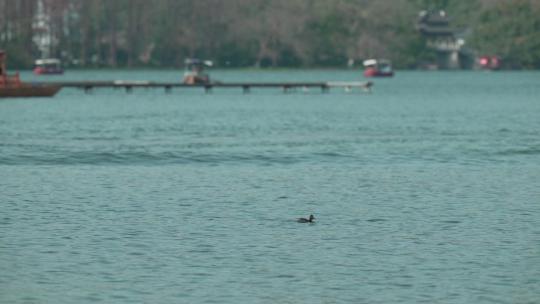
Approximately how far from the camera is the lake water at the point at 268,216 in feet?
105

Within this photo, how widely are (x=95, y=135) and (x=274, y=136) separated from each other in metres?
11.4

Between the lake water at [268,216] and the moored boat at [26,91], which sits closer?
the lake water at [268,216]

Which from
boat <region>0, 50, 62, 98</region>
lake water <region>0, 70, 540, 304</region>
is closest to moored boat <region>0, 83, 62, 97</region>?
boat <region>0, 50, 62, 98</region>

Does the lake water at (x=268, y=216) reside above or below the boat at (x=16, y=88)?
above

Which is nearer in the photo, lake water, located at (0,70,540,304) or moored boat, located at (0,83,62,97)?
lake water, located at (0,70,540,304)

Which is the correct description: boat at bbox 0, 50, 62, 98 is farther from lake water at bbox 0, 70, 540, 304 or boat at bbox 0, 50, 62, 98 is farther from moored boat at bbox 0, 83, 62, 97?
lake water at bbox 0, 70, 540, 304

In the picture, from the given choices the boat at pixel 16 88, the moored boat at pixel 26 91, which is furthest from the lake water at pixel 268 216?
the moored boat at pixel 26 91

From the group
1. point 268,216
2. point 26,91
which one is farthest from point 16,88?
point 268,216

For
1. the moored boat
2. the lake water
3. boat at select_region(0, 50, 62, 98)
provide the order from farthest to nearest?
the moored boat
boat at select_region(0, 50, 62, 98)
the lake water

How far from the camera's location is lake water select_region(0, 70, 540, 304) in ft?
105

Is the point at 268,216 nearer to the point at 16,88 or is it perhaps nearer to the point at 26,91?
the point at 16,88

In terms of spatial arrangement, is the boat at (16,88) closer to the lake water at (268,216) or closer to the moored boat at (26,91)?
the moored boat at (26,91)

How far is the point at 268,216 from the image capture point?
4378 centimetres

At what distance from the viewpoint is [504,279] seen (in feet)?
107
